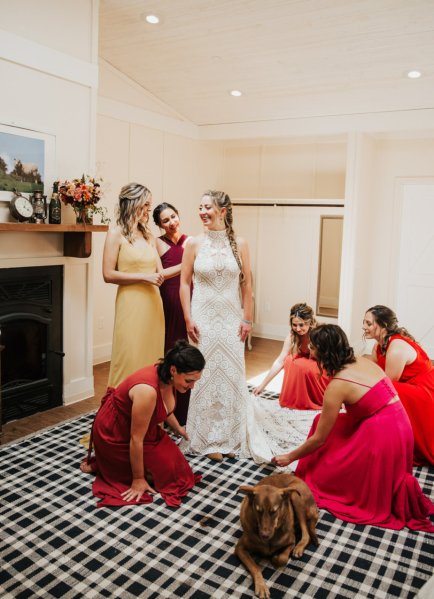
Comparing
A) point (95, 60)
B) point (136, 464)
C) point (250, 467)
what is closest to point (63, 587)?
point (136, 464)

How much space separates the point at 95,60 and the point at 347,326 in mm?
3787

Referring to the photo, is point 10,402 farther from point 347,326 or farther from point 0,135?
point 347,326

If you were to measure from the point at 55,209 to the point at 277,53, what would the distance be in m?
2.39

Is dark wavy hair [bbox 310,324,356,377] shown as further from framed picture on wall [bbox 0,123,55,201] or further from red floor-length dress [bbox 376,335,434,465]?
framed picture on wall [bbox 0,123,55,201]

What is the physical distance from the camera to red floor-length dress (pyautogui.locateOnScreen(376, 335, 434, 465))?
11.2 ft

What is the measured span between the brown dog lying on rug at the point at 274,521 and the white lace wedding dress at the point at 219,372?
3.29 feet

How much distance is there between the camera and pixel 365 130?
5.72 metres

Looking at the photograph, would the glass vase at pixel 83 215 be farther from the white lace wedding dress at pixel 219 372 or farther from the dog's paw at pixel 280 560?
the dog's paw at pixel 280 560

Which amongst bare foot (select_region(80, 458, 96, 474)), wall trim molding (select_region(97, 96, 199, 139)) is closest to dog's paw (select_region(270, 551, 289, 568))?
bare foot (select_region(80, 458, 96, 474))

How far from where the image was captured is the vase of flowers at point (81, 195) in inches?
153

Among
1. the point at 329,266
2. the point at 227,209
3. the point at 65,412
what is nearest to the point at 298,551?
the point at 227,209

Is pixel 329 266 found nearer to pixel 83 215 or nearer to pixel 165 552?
pixel 83 215

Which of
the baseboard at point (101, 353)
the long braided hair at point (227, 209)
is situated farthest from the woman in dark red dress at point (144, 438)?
the baseboard at point (101, 353)

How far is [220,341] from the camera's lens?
3.47 meters
